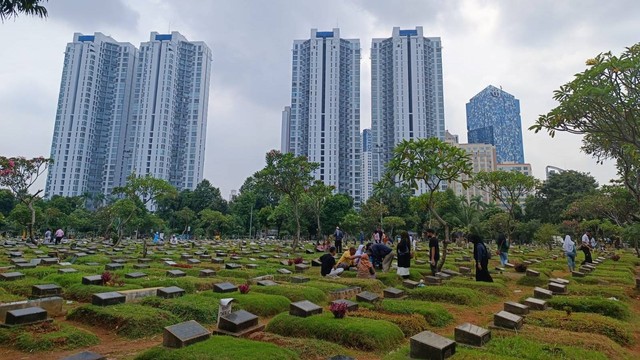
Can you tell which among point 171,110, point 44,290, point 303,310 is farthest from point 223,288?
point 171,110

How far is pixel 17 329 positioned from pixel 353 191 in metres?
85.6

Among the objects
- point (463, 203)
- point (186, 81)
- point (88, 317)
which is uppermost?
point (186, 81)

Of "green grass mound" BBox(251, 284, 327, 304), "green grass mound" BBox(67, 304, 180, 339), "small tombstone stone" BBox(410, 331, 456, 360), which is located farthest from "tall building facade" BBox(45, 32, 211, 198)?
"small tombstone stone" BBox(410, 331, 456, 360)

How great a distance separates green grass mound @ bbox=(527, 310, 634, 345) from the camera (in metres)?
6.12

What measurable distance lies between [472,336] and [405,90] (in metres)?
79.7

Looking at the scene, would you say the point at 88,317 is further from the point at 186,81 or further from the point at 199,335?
the point at 186,81

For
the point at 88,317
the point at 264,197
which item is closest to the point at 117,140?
the point at 264,197

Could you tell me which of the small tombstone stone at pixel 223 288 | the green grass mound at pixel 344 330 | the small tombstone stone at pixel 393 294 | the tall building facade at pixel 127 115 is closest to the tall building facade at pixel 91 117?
the tall building facade at pixel 127 115

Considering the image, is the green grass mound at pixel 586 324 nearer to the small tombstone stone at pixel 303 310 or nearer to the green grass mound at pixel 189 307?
the small tombstone stone at pixel 303 310

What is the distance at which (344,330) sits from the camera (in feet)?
18.4

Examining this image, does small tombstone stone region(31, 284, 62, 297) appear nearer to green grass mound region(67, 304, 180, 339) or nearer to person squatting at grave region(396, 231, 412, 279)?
green grass mound region(67, 304, 180, 339)

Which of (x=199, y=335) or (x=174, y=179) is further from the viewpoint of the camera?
(x=174, y=179)

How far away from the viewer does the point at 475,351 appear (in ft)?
15.5

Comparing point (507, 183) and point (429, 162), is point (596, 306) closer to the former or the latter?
point (429, 162)
